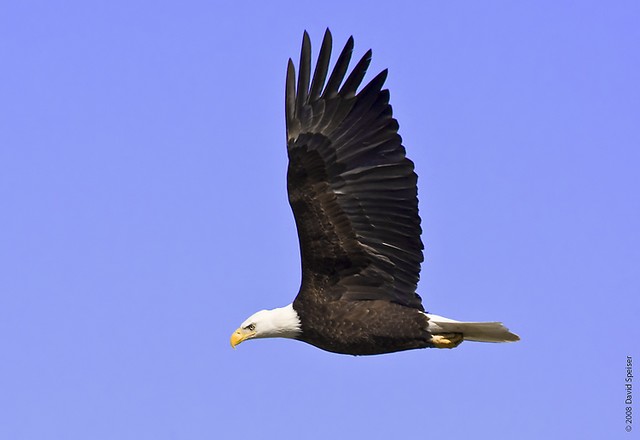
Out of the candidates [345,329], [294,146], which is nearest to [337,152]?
[294,146]

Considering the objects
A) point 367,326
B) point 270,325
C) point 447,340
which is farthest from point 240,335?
point 447,340

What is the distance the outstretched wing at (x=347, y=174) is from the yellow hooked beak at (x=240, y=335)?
34.7 inches

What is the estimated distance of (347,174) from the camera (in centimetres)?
1755

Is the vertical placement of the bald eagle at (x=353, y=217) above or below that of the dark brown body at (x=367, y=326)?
above

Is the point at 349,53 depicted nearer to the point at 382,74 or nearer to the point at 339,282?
the point at 382,74

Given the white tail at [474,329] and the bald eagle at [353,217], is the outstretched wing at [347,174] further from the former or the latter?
the white tail at [474,329]

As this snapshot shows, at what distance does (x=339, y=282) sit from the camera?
17625 mm

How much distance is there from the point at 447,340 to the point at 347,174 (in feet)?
5.17

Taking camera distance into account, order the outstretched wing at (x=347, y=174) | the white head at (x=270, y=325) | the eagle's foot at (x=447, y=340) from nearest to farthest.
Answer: the outstretched wing at (x=347, y=174)
the eagle's foot at (x=447, y=340)
the white head at (x=270, y=325)

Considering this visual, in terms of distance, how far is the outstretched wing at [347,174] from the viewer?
17453 mm

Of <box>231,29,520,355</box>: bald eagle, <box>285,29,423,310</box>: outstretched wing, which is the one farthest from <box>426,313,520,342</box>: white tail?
<box>285,29,423,310</box>: outstretched wing

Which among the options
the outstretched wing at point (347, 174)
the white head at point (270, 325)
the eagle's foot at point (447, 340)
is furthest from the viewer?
the white head at point (270, 325)

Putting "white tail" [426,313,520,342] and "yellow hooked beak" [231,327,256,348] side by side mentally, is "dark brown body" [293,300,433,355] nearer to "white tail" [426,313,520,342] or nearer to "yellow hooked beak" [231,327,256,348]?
"white tail" [426,313,520,342]

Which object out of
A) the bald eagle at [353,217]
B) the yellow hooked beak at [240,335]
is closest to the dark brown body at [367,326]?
the bald eagle at [353,217]
